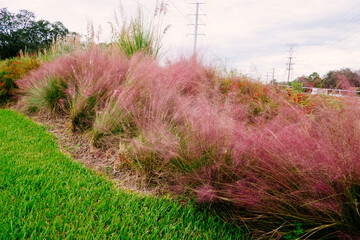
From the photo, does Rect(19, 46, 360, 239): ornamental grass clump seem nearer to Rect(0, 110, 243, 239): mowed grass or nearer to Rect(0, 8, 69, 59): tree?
Rect(0, 110, 243, 239): mowed grass

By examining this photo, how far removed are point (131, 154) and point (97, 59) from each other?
2.52m

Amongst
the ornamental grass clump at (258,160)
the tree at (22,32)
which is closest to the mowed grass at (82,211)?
the ornamental grass clump at (258,160)

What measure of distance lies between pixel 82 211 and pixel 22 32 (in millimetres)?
51318

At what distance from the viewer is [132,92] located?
130 inches

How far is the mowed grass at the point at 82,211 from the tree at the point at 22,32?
144 ft

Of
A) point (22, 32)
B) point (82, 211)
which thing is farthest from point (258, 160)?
point (22, 32)

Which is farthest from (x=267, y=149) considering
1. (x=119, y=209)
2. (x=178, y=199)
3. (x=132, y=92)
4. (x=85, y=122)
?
(x=85, y=122)

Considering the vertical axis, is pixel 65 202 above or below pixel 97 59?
below

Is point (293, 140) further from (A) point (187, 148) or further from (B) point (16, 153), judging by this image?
(B) point (16, 153)

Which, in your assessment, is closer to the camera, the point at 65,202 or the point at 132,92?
the point at 65,202

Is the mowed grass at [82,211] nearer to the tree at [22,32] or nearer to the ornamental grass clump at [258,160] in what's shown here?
the ornamental grass clump at [258,160]

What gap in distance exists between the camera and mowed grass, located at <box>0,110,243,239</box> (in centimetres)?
165

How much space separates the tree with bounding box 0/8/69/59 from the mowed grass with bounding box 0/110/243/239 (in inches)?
1730

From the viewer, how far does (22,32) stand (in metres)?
41.8
